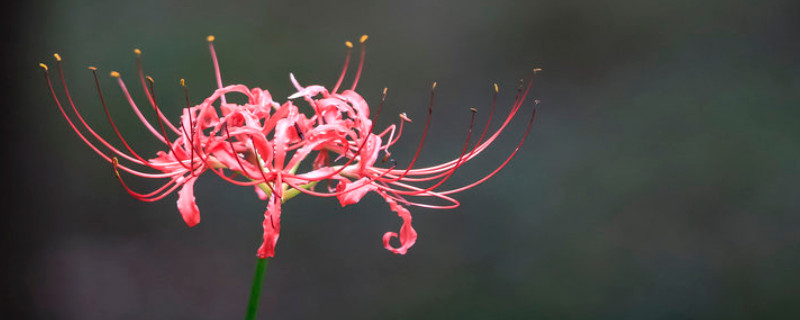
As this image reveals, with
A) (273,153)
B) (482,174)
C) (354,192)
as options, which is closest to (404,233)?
(354,192)

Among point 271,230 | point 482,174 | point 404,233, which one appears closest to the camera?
point 271,230

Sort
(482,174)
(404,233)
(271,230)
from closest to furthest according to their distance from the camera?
(271,230)
(404,233)
(482,174)

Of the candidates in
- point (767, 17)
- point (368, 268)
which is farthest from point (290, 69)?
point (767, 17)

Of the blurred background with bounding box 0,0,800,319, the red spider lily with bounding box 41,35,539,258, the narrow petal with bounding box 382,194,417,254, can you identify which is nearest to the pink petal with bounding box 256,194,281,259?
the red spider lily with bounding box 41,35,539,258

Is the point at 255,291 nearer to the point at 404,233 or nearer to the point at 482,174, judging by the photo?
the point at 404,233

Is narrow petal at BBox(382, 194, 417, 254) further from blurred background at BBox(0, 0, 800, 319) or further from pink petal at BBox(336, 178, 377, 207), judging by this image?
blurred background at BBox(0, 0, 800, 319)

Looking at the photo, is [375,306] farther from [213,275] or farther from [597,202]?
[597,202]

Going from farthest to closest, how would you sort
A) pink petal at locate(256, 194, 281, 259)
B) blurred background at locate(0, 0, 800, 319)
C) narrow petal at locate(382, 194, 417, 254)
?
blurred background at locate(0, 0, 800, 319), narrow petal at locate(382, 194, 417, 254), pink petal at locate(256, 194, 281, 259)

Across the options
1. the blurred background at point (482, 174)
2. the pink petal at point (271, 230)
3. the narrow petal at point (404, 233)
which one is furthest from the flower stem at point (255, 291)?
the blurred background at point (482, 174)

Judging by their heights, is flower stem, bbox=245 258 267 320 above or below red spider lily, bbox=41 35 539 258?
below
